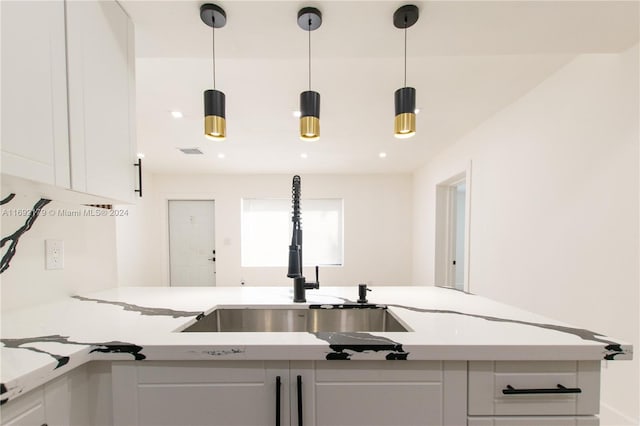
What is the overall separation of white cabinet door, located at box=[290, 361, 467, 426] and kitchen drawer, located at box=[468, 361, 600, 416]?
54 millimetres

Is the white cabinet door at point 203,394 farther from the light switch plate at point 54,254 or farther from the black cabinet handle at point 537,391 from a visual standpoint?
the light switch plate at point 54,254

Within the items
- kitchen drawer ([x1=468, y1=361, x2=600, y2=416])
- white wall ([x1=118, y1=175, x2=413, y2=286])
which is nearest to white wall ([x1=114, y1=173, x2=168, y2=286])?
white wall ([x1=118, y1=175, x2=413, y2=286])

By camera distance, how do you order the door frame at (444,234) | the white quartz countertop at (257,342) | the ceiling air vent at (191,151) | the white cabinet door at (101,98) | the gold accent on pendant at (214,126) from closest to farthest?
the white quartz countertop at (257,342)
the white cabinet door at (101,98)
the gold accent on pendant at (214,126)
the ceiling air vent at (191,151)
the door frame at (444,234)

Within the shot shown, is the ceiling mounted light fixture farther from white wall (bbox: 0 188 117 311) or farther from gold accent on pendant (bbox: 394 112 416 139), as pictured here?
white wall (bbox: 0 188 117 311)

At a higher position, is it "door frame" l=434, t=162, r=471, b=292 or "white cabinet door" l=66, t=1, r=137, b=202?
"white cabinet door" l=66, t=1, r=137, b=202

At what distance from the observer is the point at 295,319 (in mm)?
1237

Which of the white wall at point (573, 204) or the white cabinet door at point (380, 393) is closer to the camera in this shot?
the white cabinet door at point (380, 393)

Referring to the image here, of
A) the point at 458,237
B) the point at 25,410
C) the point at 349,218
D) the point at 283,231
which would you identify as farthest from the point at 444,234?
the point at 25,410

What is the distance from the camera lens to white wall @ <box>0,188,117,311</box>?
1.05 m

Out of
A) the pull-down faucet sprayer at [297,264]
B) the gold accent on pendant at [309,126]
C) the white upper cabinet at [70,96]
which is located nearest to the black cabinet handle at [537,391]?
the pull-down faucet sprayer at [297,264]

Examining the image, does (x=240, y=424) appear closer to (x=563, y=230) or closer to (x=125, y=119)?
(x=125, y=119)

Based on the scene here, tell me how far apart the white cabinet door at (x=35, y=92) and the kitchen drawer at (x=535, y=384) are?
1471 mm

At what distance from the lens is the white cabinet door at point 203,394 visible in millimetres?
771

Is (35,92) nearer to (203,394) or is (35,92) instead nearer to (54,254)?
(54,254)
